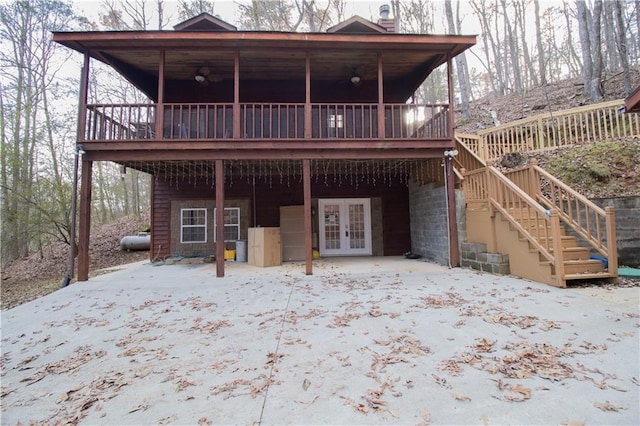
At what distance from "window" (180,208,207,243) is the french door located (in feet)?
13.0

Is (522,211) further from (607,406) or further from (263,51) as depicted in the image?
(263,51)

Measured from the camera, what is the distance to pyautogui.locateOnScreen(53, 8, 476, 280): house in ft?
22.1

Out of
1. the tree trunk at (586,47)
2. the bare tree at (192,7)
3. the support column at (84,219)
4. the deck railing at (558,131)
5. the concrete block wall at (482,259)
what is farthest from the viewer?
the bare tree at (192,7)

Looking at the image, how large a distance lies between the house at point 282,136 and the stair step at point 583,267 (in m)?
2.24

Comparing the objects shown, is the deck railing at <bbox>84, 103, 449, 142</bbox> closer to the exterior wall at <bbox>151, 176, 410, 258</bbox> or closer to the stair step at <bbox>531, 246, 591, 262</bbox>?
the exterior wall at <bbox>151, 176, 410, 258</bbox>

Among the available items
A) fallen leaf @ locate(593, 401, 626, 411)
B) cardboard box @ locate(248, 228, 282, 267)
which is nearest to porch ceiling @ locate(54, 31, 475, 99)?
cardboard box @ locate(248, 228, 282, 267)

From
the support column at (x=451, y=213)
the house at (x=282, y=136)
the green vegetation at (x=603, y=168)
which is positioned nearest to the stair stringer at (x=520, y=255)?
the support column at (x=451, y=213)

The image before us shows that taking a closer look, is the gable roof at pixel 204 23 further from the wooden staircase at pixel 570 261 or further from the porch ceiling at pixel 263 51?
the wooden staircase at pixel 570 261

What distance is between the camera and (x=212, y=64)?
809cm

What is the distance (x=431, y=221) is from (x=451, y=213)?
1.22 m

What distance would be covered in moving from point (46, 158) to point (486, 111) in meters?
23.2

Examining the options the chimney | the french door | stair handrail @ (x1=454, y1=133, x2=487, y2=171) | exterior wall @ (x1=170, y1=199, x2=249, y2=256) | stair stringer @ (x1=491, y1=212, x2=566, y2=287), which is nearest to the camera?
stair stringer @ (x1=491, y1=212, x2=566, y2=287)

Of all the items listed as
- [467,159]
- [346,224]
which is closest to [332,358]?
[467,159]

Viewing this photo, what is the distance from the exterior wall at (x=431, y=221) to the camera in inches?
284
